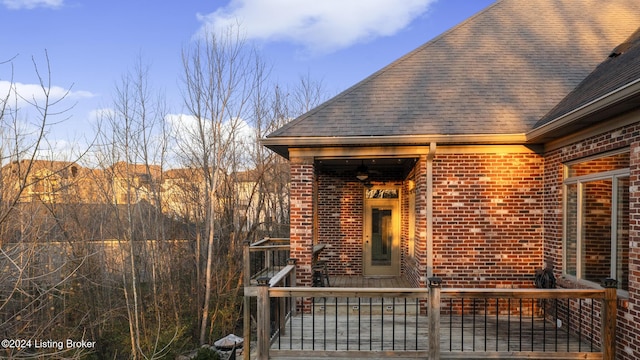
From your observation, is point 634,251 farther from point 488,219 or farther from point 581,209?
point 488,219

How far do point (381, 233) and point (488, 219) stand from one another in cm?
335

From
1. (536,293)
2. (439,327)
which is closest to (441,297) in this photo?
(439,327)

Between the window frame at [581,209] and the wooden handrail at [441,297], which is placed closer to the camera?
the wooden handrail at [441,297]

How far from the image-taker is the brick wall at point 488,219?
260 inches

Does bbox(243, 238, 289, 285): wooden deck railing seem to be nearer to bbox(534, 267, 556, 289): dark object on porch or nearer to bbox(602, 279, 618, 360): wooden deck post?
bbox(534, 267, 556, 289): dark object on porch

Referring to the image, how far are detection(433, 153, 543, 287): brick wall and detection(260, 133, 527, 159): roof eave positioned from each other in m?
0.34

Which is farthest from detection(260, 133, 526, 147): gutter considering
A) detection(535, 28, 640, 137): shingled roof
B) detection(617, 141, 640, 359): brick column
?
detection(617, 141, 640, 359): brick column

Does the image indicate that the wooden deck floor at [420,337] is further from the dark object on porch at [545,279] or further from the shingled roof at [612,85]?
the shingled roof at [612,85]

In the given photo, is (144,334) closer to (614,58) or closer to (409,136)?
(409,136)

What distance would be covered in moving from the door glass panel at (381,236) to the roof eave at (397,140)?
11.2 ft

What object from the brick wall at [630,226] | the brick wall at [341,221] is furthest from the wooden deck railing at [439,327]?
the brick wall at [341,221]

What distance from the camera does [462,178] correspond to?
6.64 m

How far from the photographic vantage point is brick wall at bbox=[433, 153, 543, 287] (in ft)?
21.7

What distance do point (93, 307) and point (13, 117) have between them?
10.7 m
